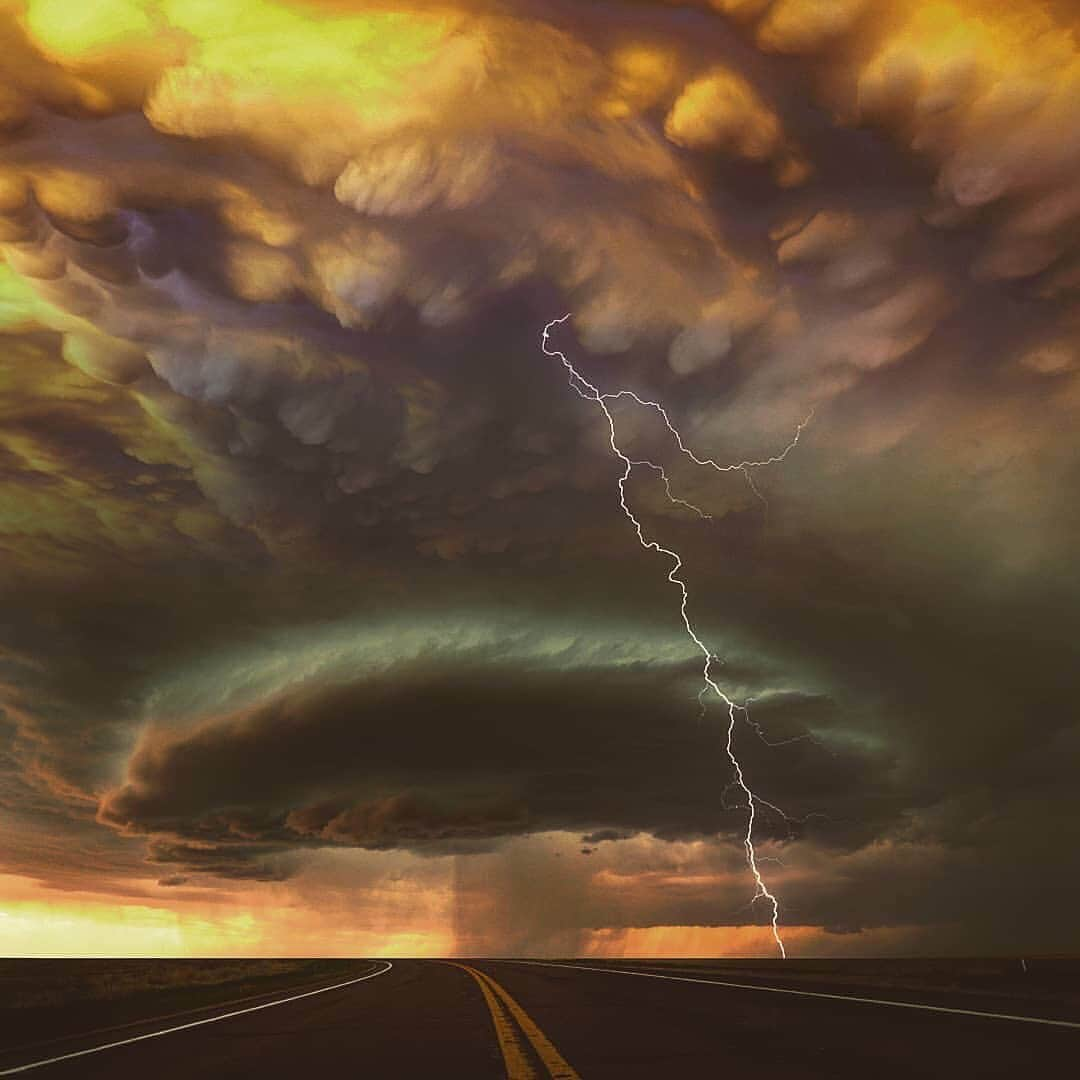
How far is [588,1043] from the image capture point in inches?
516

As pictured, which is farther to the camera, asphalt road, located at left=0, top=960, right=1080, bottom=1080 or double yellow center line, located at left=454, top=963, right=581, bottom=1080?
asphalt road, located at left=0, top=960, right=1080, bottom=1080

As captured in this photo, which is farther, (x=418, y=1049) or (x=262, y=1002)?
(x=262, y=1002)

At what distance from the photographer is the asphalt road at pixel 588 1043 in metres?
10.4

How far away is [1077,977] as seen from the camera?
73.0 feet

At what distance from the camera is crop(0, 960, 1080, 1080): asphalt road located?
10375mm

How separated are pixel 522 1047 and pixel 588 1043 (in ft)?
3.02

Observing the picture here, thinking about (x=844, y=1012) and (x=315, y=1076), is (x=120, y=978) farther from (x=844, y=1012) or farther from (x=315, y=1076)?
(x=315, y=1076)

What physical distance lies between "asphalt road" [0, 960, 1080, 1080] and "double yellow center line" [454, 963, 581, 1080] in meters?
0.03

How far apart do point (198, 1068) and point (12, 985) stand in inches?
593

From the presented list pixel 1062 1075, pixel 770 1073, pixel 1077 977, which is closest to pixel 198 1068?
pixel 770 1073

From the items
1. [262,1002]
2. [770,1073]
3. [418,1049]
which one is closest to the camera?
[770,1073]

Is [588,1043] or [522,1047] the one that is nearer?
[522,1047]

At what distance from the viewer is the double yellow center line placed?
1002cm

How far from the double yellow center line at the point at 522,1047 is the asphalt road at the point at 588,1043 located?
0.08ft
